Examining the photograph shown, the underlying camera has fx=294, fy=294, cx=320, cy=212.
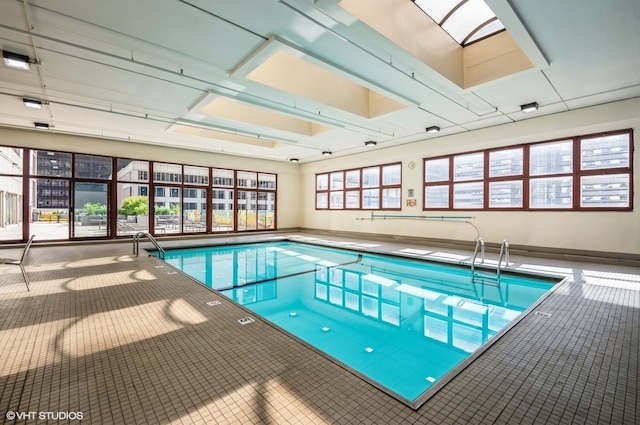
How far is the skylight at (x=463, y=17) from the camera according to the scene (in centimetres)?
404

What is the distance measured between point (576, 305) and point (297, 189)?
428 inches

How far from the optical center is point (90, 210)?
28.8 ft

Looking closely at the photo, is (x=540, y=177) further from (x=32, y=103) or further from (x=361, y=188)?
(x=32, y=103)

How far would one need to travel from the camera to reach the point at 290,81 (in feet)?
17.0

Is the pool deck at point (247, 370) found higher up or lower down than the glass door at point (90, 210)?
lower down

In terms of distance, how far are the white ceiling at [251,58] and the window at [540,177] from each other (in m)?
1.01

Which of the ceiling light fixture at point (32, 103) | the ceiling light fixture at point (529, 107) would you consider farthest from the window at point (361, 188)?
the ceiling light fixture at point (32, 103)

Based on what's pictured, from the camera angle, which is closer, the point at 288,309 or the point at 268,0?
the point at 268,0

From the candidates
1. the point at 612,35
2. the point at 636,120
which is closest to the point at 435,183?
the point at 636,120

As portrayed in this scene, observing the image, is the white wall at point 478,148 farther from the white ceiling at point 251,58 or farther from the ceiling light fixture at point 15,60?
the ceiling light fixture at point 15,60

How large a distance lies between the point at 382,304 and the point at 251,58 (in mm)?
3892

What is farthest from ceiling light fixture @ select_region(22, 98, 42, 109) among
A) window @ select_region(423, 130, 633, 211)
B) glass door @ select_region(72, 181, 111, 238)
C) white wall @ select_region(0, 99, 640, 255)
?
window @ select_region(423, 130, 633, 211)

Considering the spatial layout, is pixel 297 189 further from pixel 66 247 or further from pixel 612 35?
pixel 612 35

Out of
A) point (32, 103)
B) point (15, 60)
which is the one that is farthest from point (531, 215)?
point (32, 103)
